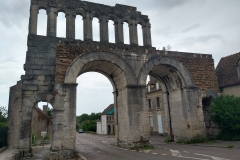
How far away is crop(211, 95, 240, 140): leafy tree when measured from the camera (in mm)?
12336

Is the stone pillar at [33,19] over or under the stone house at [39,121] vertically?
over

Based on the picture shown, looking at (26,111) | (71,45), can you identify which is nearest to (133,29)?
(71,45)

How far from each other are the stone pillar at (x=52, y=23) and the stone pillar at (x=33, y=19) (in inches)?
33.4

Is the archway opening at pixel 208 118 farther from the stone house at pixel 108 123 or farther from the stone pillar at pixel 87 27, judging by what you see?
the stone house at pixel 108 123

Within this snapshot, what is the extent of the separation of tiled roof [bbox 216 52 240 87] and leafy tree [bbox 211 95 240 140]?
2407 mm

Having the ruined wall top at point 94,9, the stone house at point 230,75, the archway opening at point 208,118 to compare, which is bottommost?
the archway opening at point 208,118

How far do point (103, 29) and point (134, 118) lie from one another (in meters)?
7.04

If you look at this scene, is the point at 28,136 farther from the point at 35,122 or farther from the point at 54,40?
the point at 35,122

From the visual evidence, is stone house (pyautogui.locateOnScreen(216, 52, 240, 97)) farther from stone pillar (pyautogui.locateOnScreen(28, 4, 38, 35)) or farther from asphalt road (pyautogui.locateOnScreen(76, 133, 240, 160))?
stone pillar (pyautogui.locateOnScreen(28, 4, 38, 35))

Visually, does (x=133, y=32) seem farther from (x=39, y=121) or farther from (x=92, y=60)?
(x=39, y=121)

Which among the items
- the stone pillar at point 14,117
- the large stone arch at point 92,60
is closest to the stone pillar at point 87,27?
the large stone arch at point 92,60

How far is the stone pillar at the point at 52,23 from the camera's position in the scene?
44.5ft

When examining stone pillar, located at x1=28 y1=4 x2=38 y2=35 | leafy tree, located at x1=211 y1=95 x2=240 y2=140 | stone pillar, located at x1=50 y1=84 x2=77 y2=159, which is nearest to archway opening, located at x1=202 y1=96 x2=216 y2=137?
leafy tree, located at x1=211 y1=95 x2=240 y2=140

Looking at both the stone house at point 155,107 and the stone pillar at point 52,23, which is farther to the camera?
the stone house at point 155,107
